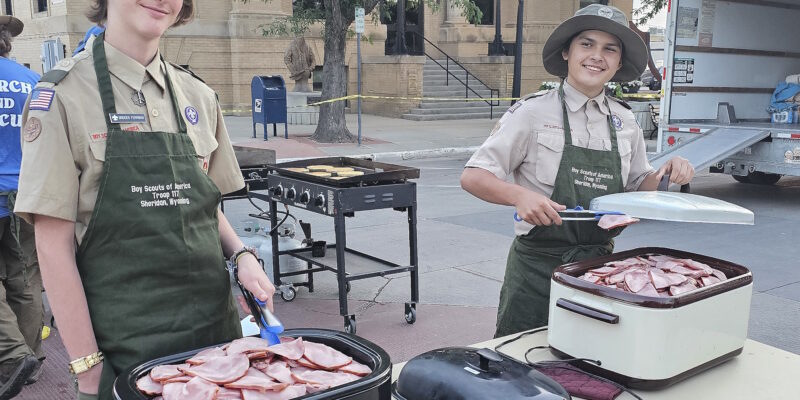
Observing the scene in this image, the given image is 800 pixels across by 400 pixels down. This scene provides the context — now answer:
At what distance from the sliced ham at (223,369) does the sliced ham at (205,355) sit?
0.07 ft

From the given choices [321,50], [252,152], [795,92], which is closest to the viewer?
[252,152]

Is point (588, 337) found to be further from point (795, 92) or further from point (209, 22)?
point (209, 22)

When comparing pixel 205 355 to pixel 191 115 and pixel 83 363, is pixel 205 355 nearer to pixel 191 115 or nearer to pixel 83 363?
pixel 83 363

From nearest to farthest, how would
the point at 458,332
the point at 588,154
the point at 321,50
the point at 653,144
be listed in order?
the point at 588,154, the point at 458,332, the point at 653,144, the point at 321,50

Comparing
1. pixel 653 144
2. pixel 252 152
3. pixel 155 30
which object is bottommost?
pixel 653 144

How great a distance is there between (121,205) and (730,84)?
37.9 feet

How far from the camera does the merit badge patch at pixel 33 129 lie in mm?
1819

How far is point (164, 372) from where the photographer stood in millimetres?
1585

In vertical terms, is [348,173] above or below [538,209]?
below

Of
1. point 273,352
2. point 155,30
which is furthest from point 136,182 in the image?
point 273,352

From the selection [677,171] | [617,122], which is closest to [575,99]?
[617,122]

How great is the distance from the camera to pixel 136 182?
1.90 m

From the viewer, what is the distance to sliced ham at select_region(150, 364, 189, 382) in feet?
5.10

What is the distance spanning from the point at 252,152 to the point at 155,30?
4.38 metres
